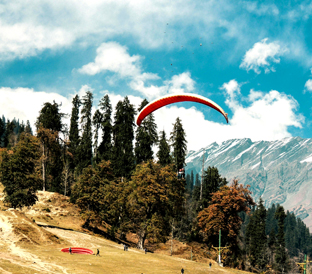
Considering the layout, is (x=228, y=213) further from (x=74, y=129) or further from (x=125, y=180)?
(x=74, y=129)

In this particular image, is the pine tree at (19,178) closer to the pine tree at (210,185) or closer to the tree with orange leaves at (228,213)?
the tree with orange leaves at (228,213)

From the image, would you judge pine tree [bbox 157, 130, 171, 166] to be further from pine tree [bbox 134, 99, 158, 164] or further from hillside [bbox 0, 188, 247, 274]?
hillside [bbox 0, 188, 247, 274]

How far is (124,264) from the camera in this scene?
22.9 meters

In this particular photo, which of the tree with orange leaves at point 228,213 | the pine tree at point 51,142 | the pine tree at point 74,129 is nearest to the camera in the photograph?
the tree with orange leaves at point 228,213

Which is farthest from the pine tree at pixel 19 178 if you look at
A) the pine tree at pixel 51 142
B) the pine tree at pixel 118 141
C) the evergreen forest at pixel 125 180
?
the pine tree at pixel 118 141

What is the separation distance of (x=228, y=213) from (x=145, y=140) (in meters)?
20.8

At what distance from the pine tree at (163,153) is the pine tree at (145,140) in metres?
1.66

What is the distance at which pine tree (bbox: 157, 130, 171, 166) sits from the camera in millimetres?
52938

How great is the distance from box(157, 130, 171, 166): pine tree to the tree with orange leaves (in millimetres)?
12367

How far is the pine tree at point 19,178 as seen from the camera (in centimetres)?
3219

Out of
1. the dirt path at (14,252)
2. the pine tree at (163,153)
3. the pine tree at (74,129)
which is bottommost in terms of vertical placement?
the dirt path at (14,252)

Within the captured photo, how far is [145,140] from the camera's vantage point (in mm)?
54438

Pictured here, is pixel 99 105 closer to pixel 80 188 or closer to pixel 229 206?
pixel 80 188

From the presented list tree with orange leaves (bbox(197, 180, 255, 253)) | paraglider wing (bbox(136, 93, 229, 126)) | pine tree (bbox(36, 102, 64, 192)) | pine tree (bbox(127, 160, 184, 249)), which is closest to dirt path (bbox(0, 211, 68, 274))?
paraglider wing (bbox(136, 93, 229, 126))
